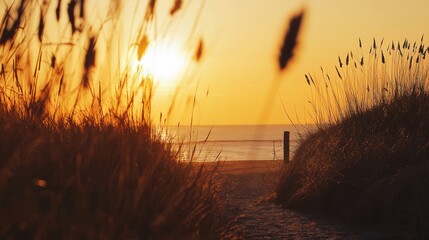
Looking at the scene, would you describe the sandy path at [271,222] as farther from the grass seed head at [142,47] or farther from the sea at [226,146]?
the grass seed head at [142,47]

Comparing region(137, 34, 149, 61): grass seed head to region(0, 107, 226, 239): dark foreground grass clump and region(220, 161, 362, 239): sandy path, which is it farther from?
region(220, 161, 362, 239): sandy path

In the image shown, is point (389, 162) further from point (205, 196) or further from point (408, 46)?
point (408, 46)

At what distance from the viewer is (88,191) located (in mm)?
2178

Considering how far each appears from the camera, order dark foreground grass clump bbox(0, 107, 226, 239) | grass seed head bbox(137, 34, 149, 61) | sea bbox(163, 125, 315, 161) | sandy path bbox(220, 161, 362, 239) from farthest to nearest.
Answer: sandy path bbox(220, 161, 362, 239) < sea bbox(163, 125, 315, 161) < grass seed head bbox(137, 34, 149, 61) < dark foreground grass clump bbox(0, 107, 226, 239)

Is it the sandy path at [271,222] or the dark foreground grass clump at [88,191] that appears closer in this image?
the dark foreground grass clump at [88,191]

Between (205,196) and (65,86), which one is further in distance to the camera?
(65,86)

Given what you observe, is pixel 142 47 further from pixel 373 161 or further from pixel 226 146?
pixel 226 146

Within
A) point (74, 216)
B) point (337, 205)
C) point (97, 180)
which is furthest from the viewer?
point (337, 205)

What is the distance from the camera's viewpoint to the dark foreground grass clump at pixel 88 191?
192 cm

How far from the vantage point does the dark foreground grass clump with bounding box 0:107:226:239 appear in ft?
6.28

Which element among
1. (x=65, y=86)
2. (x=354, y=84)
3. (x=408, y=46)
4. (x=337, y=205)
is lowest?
(x=337, y=205)

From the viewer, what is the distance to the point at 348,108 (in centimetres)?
611

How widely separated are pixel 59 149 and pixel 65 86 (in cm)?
99

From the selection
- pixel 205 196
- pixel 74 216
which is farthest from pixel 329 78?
pixel 74 216
